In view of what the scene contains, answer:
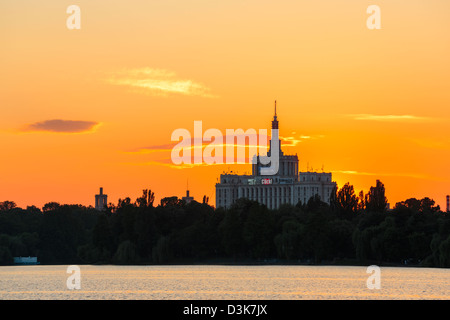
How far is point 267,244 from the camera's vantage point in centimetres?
15350

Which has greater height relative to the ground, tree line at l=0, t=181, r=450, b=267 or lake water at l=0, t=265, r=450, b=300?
tree line at l=0, t=181, r=450, b=267

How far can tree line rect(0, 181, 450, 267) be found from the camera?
448 feet

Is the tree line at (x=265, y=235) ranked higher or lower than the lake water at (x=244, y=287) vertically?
higher

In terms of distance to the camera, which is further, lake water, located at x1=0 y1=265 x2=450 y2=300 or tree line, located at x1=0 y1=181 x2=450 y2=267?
tree line, located at x1=0 y1=181 x2=450 y2=267

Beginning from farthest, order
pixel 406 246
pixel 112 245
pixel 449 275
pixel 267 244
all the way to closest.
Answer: pixel 112 245 < pixel 267 244 < pixel 406 246 < pixel 449 275

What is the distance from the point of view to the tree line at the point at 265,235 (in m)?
137

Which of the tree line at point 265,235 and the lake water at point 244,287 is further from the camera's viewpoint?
the tree line at point 265,235

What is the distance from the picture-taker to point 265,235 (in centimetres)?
15488

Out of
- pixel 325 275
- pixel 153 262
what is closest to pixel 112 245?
pixel 153 262

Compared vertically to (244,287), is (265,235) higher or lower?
higher

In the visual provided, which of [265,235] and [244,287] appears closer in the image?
[244,287]
